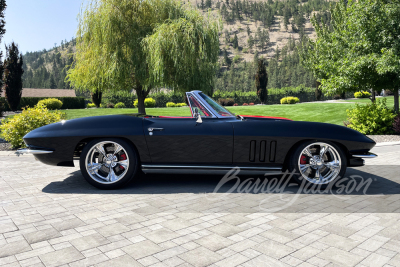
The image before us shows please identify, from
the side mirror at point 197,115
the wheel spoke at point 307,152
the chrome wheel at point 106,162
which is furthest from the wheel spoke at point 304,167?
the chrome wheel at point 106,162

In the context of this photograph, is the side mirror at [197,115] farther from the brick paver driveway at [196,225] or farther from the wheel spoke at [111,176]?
the wheel spoke at [111,176]

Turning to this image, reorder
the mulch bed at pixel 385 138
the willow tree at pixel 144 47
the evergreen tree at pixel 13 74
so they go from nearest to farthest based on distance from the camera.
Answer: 1. the mulch bed at pixel 385 138
2. the willow tree at pixel 144 47
3. the evergreen tree at pixel 13 74

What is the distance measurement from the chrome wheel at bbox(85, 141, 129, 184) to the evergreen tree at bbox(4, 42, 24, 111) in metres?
29.6

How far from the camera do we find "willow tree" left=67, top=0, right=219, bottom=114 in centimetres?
1448

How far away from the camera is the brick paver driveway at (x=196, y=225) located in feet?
8.21

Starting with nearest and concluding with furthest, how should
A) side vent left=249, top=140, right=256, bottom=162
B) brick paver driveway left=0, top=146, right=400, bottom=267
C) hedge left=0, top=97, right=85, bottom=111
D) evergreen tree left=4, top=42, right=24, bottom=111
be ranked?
1. brick paver driveway left=0, top=146, right=400, bottom=267
2. side vent left=249, top=140, right=256, bottom=162
3. evergreen tree left=4, top=42, right=24, bottom=111
4. hedge left=0, top=97, right=85, bottom=111

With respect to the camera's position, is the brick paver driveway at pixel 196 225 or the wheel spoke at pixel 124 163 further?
the wheel spoke at pixel 124 163

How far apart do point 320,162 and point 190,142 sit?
1.90 m

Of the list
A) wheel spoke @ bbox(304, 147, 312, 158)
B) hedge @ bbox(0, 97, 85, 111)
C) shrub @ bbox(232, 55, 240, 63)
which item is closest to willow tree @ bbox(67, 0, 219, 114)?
wheel spoke @ bbox(304, 147, 312, 158)

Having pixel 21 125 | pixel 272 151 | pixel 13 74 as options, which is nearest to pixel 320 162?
pixel 272 151

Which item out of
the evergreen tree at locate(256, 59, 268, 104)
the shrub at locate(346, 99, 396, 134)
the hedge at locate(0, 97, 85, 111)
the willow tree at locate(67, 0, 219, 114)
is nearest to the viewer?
the shrub at locate(346, 99, 396, 134)

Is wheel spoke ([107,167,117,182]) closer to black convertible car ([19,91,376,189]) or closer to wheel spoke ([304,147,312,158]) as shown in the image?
black convertible car ([19,91,376,189])

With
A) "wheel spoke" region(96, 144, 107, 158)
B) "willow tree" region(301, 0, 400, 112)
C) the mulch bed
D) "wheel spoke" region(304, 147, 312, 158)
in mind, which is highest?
"willow tree" region(301, 0, 400, 112)

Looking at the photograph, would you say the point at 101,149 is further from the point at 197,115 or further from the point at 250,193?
the point at 250,193
